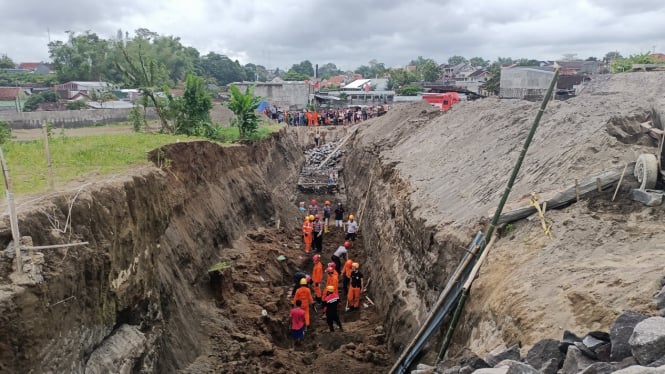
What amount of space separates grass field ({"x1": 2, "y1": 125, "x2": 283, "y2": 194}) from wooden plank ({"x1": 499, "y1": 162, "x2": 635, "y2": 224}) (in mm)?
7439

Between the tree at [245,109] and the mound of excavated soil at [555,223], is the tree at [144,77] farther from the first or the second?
the mound of excavated soil at [555,223]

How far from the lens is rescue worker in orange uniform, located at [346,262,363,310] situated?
12.2 m

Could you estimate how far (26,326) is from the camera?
534 cm

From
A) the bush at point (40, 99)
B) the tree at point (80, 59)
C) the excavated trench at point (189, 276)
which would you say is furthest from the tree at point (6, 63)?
the excavated trench at point (189, 276)

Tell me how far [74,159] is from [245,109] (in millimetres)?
10828

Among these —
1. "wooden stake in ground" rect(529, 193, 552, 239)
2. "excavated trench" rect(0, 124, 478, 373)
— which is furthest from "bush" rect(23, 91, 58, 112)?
"wooden stake in ground" rect(529, 193, 552, 239)

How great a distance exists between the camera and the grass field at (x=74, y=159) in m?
8.40

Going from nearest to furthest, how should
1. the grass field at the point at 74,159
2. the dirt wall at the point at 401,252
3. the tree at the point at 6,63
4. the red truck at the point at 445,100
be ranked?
the grass field at the point at 74,159 → the dirt wall at the point at 401,252 → the red truck at the point at 445,100 → the tree at the point at 6,63

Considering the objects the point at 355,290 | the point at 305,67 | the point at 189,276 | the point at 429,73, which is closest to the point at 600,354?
the point at 355,290

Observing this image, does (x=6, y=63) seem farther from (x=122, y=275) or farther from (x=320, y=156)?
(x=122, y=275)

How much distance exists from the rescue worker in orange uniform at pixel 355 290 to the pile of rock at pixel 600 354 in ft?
23.4

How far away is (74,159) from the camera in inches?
409

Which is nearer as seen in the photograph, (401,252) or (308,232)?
(401,252)

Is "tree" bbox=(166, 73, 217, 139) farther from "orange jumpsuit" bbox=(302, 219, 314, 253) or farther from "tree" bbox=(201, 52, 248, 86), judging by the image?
"tree" bbox=(201, 52, 248, 86)
